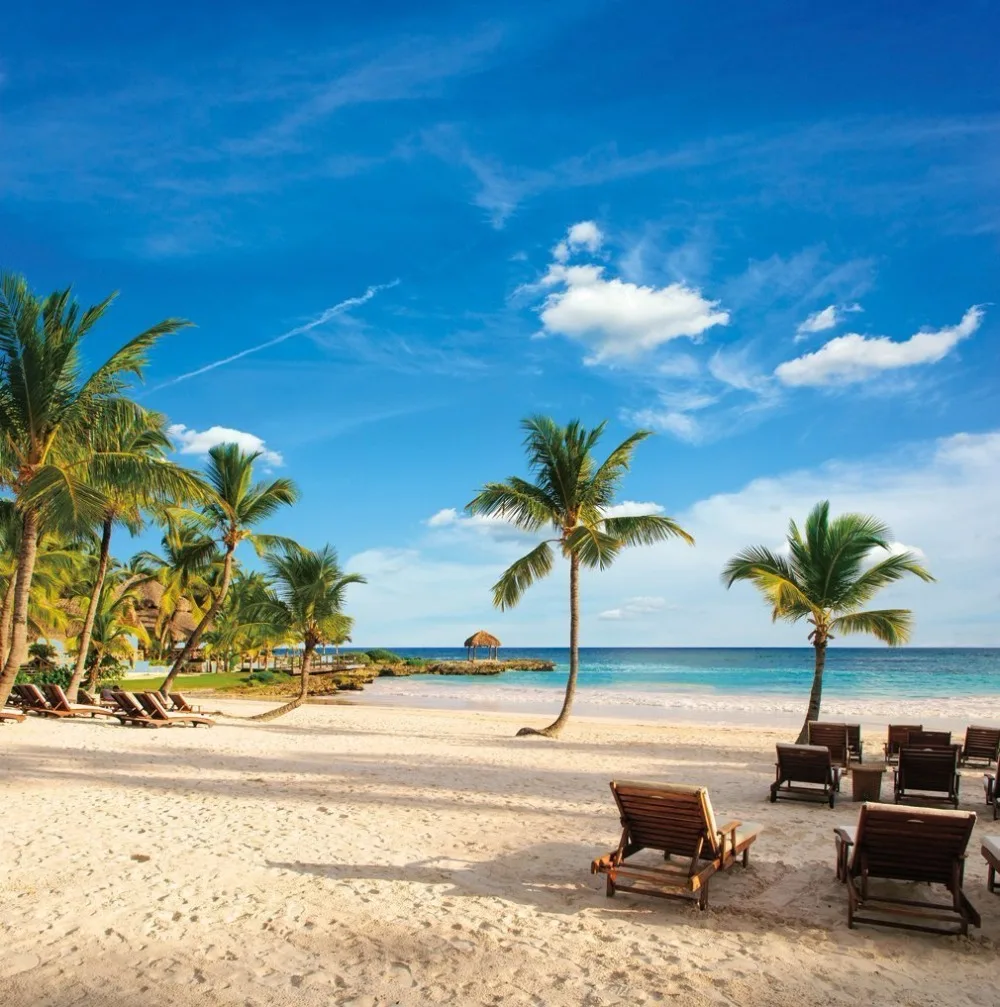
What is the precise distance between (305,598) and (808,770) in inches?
571

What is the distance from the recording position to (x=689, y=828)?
5.25 m

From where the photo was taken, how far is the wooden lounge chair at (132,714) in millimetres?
15391

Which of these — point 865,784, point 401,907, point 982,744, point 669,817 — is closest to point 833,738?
point 865,784

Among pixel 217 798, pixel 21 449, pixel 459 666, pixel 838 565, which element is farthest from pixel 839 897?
pixel 459 666

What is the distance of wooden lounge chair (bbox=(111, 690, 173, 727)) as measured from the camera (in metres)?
15.4

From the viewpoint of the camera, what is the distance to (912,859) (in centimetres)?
475

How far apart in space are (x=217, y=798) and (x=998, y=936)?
7151 millimetres

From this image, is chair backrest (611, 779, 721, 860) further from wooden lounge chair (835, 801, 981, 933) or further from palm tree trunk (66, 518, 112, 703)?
palm tree trunk (66, 518, 112, 703)

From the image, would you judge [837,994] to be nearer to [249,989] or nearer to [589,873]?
[589,873]

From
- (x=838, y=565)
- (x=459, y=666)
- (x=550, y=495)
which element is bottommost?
(x=459, y=666)

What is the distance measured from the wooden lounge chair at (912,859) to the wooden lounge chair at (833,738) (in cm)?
658

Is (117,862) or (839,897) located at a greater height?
(839,897)

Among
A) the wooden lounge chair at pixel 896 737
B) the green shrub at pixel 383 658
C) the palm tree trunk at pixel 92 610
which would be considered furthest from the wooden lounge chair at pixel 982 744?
the green shrub at pixel 383 658

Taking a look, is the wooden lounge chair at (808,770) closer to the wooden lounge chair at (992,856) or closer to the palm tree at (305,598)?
the wooden lounge chair at (992,856)
